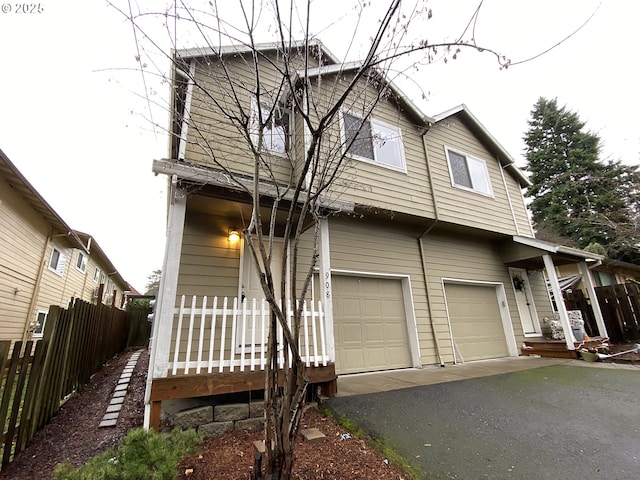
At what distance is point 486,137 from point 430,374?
6866 mm

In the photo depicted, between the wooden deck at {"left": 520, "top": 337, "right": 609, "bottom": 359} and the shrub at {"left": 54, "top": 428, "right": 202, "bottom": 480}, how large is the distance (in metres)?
7.79

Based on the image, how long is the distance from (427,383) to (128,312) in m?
11.1

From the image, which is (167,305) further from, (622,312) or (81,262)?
(81,262)

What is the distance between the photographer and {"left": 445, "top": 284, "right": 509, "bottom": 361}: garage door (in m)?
6.53

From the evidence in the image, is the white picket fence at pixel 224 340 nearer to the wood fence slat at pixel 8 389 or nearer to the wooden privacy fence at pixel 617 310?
the wood fence slat at pixel 8 389

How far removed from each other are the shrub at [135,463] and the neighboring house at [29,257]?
577 centimetres

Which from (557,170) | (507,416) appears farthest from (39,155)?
(557,170)

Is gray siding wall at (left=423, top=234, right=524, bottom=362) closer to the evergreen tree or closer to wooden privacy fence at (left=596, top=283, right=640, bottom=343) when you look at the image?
wooden privacy fence at (left=596, top=283, right=640, bottom=343)

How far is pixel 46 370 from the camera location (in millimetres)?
3199

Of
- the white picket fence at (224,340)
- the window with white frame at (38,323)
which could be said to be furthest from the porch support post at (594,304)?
the window with white frame at (38,323)

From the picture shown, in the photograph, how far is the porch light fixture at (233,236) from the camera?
15.4 feet

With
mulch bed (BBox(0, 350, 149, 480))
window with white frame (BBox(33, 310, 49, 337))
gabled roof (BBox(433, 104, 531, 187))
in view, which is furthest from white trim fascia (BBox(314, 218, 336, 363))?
window with white frame (BBox(33, 310, 49, 337))

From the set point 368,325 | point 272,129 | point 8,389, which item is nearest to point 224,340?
point 8,389

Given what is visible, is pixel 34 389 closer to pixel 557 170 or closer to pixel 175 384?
pixel 175 384
